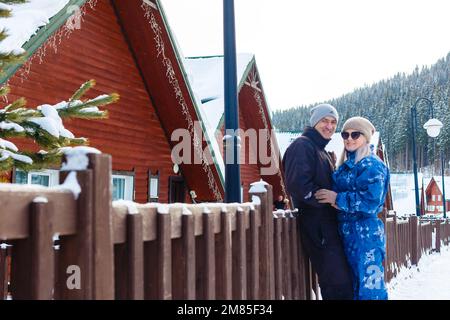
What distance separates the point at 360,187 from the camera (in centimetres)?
414

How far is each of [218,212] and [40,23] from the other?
502 cm

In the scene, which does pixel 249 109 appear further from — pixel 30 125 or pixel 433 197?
pixel 433 197

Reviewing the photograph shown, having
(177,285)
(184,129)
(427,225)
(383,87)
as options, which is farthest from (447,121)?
(177,285)

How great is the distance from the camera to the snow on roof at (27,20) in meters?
6.22

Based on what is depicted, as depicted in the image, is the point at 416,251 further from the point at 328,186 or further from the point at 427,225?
the point at 328,186

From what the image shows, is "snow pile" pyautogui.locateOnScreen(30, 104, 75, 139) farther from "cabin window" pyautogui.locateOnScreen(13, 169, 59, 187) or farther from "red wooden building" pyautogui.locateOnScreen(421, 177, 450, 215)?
"red wooden building" pyautogui.locateOnScreen(421, 177, 450, 215)

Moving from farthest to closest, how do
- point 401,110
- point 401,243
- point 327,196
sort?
point 401,110 < point 401,243 < point 327,196

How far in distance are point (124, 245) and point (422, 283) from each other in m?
8.76

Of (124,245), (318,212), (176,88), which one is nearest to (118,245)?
(124,245)

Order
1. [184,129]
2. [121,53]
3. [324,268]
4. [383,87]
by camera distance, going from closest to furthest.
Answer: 1. [324,268]
2. [121,53]
3. [184,129]
4. [383,87]

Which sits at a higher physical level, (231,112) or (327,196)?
(231,112)

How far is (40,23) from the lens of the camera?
270 inches

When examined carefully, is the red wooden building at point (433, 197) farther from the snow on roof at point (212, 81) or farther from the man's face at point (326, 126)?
the man's face at point (326, 126)

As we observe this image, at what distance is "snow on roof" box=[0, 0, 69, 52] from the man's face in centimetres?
357
